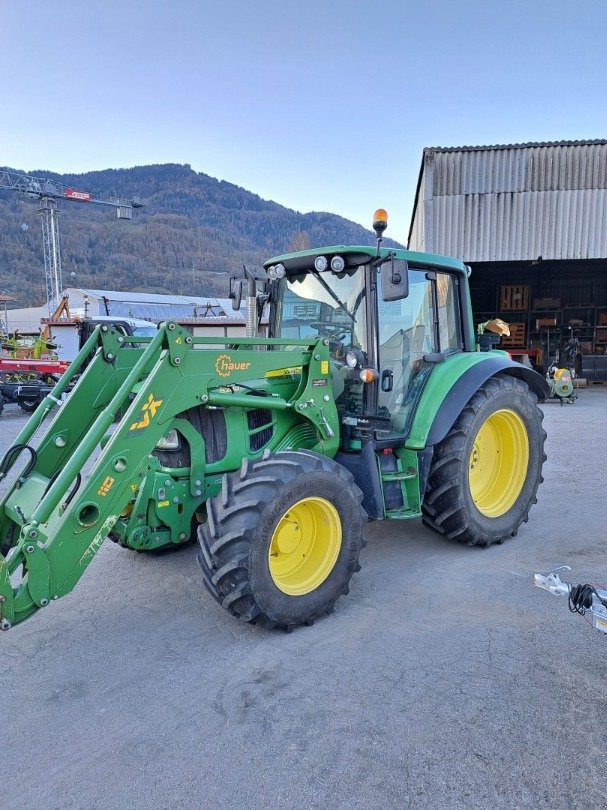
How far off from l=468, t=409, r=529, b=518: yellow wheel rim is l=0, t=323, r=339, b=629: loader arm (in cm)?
153

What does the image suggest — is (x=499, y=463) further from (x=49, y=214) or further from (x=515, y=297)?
(x=49, y=214)

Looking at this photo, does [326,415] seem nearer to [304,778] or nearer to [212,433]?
[212,433]

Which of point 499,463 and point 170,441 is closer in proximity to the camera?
point 170,441

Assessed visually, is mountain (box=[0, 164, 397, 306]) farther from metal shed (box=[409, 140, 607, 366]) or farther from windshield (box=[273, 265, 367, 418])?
windshield (box=[273, 265, 367, 418])

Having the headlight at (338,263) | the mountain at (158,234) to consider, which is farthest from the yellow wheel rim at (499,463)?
the mountain at (158,234)

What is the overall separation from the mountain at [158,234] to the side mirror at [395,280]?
1835 inches

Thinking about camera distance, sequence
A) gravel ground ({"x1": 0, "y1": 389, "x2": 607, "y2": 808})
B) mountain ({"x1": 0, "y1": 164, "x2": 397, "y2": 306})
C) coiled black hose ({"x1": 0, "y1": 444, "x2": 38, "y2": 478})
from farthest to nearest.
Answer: mountain ({"x1": 0, "y1": 164, "x2": 397, "y2": 306}), coiled black hose ({"x1": 0, "y1": 444, "x2": 38, "y2": 478}), gravel ground ({"x1": 0, "y1": 389, "x2": 607, "y2": 808})

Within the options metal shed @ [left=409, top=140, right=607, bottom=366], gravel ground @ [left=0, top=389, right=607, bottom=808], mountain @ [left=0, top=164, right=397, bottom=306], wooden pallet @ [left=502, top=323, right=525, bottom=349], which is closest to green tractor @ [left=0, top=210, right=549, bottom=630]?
gravel ground @ [left=0, top=389, right=607, bottom=808]

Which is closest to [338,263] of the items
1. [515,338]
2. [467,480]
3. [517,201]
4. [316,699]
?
[467,480]

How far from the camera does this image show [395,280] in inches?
130

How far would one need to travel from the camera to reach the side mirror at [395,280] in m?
3.30

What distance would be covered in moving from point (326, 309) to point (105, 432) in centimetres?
185

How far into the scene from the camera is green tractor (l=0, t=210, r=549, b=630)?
2.84 meters

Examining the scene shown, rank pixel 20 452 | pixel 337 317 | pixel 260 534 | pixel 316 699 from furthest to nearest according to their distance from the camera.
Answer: pixel 337 317 < pixel 20 452 < pixel 260 534 < pixel 316 699
